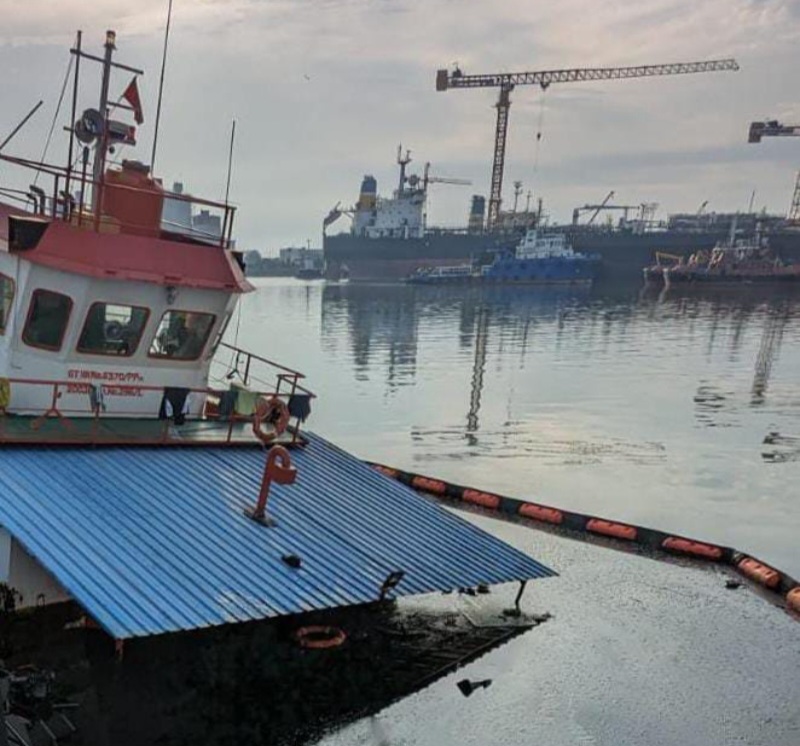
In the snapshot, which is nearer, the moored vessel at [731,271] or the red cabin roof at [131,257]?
the red cabin roof at [131,257]

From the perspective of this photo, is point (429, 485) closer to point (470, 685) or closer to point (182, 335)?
point (182, 335)

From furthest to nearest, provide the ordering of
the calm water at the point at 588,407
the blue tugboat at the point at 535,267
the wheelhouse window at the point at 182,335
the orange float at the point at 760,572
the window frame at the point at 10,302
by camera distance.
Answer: the blue tugboat at the point at 535,267, the calm water at the point at 588,407, the orange float at the point at 760,572, the wheelhouse window at the point at 182,335, the window frame at the point at 10,302

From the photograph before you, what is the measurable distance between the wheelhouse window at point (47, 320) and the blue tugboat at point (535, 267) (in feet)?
434

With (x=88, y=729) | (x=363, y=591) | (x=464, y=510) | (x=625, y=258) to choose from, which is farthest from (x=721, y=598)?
(x=625, y=258)

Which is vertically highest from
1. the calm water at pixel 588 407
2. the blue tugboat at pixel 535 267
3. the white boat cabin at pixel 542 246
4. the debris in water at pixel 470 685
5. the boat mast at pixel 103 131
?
the white boat cabin at pixel 542 246

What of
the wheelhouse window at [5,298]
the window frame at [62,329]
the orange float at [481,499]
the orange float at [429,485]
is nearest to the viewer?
the window frame at [62,329]

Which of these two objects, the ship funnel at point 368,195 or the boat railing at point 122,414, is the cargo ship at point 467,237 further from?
the boat railing at point 122,414

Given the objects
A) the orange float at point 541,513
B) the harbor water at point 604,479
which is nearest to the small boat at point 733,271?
the harbor water at point 604,479

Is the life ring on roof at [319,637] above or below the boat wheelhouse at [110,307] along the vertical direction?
below

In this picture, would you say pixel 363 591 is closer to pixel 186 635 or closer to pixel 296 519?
pixel 296 519

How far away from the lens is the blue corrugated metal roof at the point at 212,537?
9.66 metres

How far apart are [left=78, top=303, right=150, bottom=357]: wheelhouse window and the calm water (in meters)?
13.8

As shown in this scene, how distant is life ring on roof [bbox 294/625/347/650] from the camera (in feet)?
40.2

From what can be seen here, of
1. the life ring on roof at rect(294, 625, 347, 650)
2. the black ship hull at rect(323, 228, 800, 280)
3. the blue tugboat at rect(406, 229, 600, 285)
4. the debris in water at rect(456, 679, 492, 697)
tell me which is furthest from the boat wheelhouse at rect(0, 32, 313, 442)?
the black ship hull at rect(323, 228, 800, 280)
